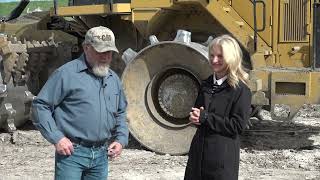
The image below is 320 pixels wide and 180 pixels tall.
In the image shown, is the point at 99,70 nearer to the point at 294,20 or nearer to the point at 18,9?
the point at 294,20

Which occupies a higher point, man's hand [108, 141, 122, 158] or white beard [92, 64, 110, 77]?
white beard [92, 64, 110, 77]

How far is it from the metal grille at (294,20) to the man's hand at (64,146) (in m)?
4.52

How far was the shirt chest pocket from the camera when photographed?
387 cm

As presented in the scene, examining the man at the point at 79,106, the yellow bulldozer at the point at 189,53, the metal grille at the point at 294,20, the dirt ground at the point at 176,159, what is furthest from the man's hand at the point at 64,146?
the metal grille at the point at 294,20

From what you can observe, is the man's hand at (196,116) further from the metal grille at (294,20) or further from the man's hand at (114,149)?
the metal grille at (294,20)

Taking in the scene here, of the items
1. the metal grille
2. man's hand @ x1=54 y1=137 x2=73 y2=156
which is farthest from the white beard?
the metal grille

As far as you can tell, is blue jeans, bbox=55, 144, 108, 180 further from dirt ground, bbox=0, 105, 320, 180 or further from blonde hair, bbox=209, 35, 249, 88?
dirt ground, bbox=0, 105, 320, 180

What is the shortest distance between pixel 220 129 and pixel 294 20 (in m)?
4.26

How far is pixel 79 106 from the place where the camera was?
12.3 ft

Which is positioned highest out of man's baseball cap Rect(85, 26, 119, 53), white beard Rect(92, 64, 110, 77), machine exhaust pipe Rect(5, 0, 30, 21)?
machine exhaust pipe Rect(5, 0, 30, 21)

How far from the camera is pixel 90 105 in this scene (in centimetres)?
376

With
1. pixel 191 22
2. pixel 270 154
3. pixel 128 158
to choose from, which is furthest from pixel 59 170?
pixel 191 22

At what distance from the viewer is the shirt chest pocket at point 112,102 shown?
3.87 m

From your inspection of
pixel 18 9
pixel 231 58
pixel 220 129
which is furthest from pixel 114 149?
pixel 18 9
